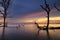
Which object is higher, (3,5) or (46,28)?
(3,5)

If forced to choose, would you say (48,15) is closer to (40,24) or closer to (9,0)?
(40,24)

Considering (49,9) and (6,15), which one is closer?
(49,9)

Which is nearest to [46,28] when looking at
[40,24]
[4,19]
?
[40,24]

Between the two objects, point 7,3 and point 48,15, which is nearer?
point 48,15

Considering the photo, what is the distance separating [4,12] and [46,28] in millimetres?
11168

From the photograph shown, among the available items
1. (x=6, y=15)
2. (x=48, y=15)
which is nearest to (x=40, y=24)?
(x=48, y=15)

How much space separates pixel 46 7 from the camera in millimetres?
40781

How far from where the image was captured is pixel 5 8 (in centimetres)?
4444

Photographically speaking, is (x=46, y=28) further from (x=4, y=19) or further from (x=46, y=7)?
(x=4, y=19)

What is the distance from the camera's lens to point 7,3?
45219 mm

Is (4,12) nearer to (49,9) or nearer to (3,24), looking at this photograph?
(3,24)

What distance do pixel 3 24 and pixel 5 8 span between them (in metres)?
3.64

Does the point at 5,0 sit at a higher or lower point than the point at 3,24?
higher

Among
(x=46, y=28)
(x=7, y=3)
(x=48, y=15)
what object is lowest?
(x=46, y=28)
